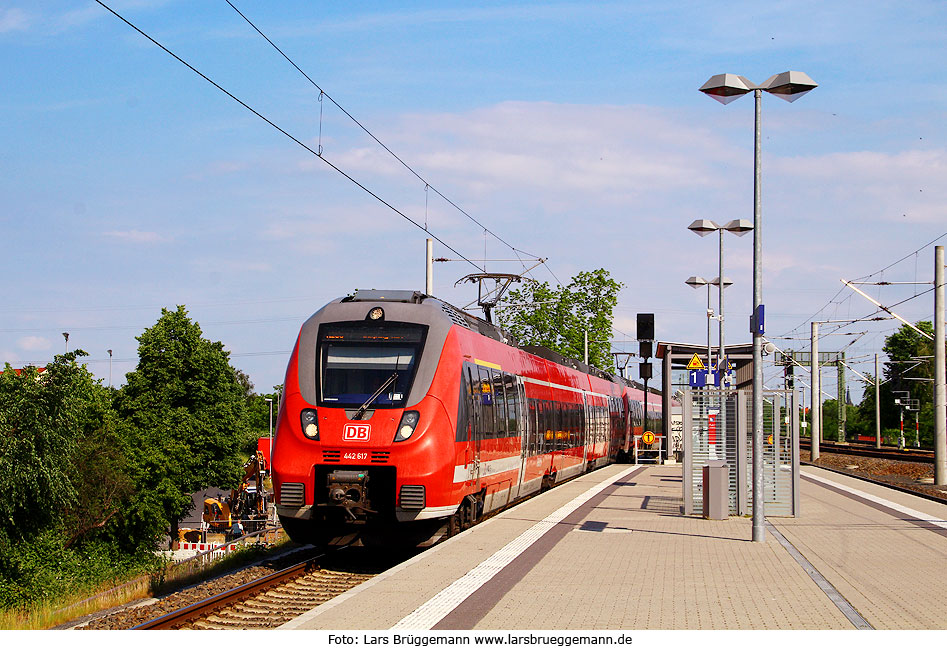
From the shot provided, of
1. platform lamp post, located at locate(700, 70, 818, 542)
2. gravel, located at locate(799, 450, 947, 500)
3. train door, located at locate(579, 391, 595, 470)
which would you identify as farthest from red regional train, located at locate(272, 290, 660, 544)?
train door, located at locate(579, 391, 595, 470)

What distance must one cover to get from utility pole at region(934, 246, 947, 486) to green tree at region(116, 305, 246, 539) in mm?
37040

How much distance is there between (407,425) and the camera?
13.9 metres

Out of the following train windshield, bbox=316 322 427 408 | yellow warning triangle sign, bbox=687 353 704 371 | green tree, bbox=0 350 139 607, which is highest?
yellow warning triangle sign, bbox=687 353 704 371

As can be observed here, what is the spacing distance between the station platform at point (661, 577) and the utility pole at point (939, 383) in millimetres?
9714

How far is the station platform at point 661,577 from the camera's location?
30.3ft

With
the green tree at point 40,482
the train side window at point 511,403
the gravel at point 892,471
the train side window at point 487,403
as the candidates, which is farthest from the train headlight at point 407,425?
the green tree at point 40,482

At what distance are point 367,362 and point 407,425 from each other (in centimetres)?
112

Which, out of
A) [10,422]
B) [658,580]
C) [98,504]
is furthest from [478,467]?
[98,504]

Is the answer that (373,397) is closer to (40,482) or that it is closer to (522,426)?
(522,426)

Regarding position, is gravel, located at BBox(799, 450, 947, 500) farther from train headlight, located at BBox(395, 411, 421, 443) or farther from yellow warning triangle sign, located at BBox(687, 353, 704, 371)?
train headlight, located at BBox(395, 411, 421, 443)

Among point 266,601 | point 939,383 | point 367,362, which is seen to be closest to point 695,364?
point 939,383

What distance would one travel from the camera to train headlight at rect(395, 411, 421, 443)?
13.9 meters
